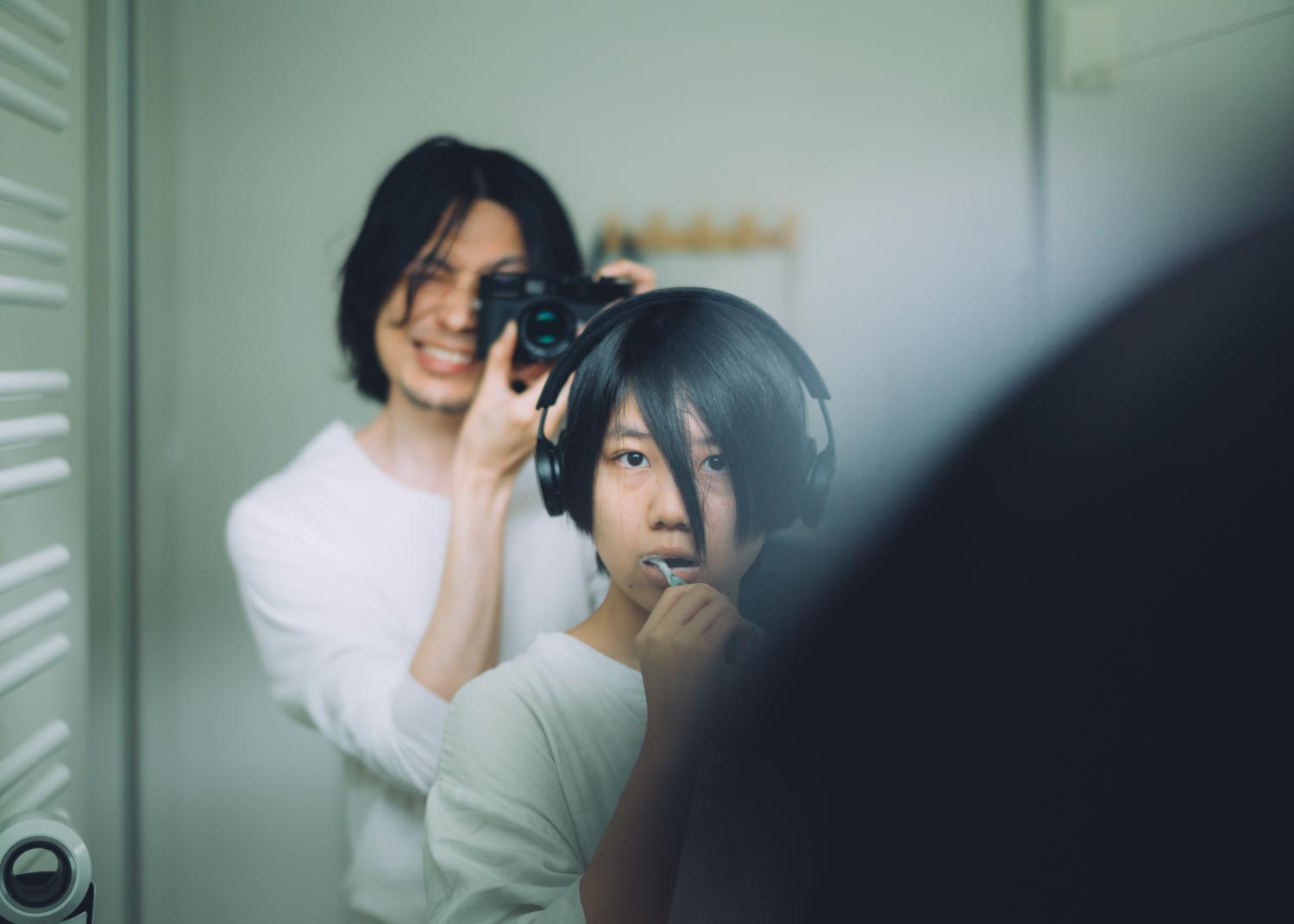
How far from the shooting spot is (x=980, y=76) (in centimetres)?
60

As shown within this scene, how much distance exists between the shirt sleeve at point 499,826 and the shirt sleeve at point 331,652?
1.8 inches

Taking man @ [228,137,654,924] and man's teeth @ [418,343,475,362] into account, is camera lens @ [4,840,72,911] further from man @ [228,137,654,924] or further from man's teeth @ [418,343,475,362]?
man's teeth @ [418,343,475,362]

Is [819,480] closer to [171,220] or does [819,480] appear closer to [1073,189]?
[1073,189]

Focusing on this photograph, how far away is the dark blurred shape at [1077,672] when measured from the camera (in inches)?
20.2

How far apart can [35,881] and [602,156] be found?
1.96ft

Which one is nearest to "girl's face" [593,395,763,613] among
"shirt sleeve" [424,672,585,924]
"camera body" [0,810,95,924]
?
"shirt sleeve" [424,672,585,924]

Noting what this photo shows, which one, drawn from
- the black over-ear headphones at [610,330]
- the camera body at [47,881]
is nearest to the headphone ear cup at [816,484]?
the black over-ear headphones at [610,330]

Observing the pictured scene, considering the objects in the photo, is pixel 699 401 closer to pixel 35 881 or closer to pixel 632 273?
pixel 632 273

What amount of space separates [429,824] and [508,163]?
42 centimetres

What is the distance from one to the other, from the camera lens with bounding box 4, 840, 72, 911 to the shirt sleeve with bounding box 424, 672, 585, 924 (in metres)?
0.23

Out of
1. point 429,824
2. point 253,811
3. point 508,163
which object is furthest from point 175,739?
point 508,163

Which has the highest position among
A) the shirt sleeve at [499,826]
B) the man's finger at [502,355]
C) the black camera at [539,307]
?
the black camera at [539,307]

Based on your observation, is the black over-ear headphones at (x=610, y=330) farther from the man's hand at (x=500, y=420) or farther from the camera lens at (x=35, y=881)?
the camera lens at (x=35, y=881)

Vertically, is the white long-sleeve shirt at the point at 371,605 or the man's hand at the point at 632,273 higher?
the man's hand at the point at 632,273
